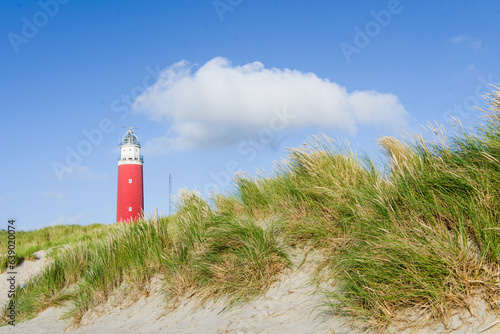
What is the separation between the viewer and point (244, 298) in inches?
186

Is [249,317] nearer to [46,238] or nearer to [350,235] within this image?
[350,235]

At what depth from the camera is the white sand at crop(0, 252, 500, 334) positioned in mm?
3036

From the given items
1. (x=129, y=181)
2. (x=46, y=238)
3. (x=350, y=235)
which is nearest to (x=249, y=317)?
(x=350, y=235)

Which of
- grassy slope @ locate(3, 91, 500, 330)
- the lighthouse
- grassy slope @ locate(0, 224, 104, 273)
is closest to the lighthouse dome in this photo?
the lighthouse

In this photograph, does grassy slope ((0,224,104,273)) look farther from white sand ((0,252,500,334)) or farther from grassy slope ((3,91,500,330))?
white sand ((0,252,500,334))

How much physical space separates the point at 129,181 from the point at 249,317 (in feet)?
99.8

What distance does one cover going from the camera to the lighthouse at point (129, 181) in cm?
3234

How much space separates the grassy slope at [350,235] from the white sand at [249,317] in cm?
14

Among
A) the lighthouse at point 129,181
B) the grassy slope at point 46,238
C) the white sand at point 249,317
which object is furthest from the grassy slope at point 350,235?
the lighthouse at point 129,181

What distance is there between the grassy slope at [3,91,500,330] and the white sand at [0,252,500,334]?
0.47 feet

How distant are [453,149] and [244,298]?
9.58ft

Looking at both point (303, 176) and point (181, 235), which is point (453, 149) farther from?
point (181, 235)

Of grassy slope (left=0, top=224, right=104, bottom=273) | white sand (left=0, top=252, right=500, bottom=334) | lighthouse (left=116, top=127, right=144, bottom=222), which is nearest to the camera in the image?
white sand (left=0, top=252, right=500, bottom=334)

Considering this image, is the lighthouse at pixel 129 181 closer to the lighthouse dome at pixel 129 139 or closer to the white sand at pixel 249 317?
the lighthouse dome at pixel 129 139
